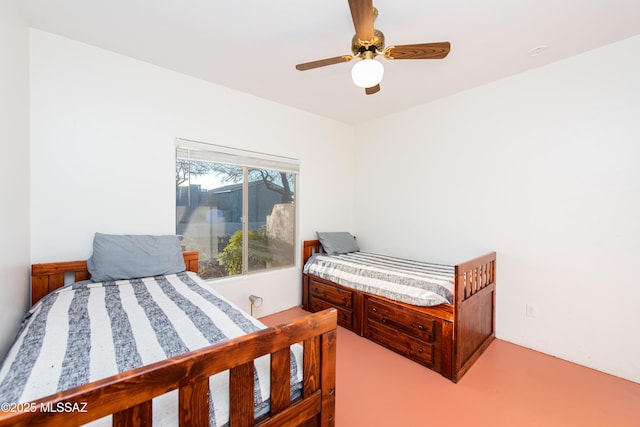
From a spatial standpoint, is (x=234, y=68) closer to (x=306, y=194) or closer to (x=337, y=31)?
(x=337, y=31)

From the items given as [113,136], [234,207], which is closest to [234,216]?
[234,207]

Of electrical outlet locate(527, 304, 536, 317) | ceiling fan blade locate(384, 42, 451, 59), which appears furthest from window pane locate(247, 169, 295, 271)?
electrical outlet locate(527, 304, 536, 317)

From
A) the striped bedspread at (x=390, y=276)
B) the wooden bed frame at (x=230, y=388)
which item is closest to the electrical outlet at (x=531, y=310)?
the striped bedspread at (x=390, y=276)

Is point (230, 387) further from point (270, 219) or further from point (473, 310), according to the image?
point (270, 219)

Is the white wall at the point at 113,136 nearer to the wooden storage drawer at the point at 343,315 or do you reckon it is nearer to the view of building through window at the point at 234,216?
the view of building through window at the point at 234,216

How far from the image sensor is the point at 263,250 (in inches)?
124

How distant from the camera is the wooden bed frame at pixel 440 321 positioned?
6.45ft

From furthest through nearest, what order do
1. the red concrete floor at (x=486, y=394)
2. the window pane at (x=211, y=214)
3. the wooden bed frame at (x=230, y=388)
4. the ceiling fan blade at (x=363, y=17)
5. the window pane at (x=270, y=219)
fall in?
the window pane at (x=270, y=219)
the window pane at (x=211, y=214)
the red concrete floor at (x=486, y=394)
the ceiling fan blade at (x=363, y=17)
the wooden bed frame at (x=230, y=388)

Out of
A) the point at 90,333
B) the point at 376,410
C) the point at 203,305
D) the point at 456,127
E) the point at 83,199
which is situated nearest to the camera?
the point at 90,333

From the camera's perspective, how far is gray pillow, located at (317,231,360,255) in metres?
3.38

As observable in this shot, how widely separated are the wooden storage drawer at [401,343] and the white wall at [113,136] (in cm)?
129

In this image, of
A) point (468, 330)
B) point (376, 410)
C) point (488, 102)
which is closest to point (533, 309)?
point (468, 330)

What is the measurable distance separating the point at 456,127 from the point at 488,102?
364mm

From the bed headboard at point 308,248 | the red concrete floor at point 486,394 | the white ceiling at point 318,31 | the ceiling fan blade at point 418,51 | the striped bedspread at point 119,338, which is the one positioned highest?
the white ceiling at point 318,31
